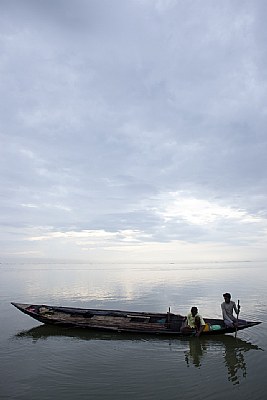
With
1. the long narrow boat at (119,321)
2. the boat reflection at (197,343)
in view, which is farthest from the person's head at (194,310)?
the boat reflection at (197,343)

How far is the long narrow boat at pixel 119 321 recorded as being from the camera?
50.3 ft

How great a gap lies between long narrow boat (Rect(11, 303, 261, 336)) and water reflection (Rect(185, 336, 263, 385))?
1.65ft

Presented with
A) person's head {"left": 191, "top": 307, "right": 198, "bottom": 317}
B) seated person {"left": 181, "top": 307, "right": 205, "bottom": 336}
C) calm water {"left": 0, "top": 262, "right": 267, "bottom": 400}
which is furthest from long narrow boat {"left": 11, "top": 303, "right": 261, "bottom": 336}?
person's head {"left": 191, "top": 307, "right": 198, "bottom": 317}

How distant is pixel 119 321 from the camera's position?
17141 mm

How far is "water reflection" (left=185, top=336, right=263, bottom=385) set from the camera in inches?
441

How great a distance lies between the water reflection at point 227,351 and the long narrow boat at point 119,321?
0.50 m

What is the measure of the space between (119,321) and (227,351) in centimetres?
587

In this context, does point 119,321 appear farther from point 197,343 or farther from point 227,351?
point 227,351

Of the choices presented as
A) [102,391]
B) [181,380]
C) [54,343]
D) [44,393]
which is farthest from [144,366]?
[54,343]

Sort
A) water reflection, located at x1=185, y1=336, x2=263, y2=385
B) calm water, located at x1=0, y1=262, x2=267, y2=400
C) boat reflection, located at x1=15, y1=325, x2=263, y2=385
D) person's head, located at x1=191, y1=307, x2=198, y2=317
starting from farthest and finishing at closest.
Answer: person's head, located at x1=191, y1=307, x2=198, y2=317, boat reflection, located at x1=15, y1=325, x2=263, y2=385, water reflection, located at x1=185, y1=336, x2=263, y2=385, calm water, located at x1=0, y1=262, x2=267, y2=400

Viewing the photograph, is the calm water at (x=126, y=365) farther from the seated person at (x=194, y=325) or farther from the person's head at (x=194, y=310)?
the person's head at (x=194, y=310)

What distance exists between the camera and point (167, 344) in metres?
14.5

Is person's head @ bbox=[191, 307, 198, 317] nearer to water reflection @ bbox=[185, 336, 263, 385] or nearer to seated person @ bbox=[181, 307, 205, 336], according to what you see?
seated person @ bbox=[181, 307, 205, 336]

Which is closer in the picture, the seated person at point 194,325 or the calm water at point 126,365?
the calm water at point 126,365
